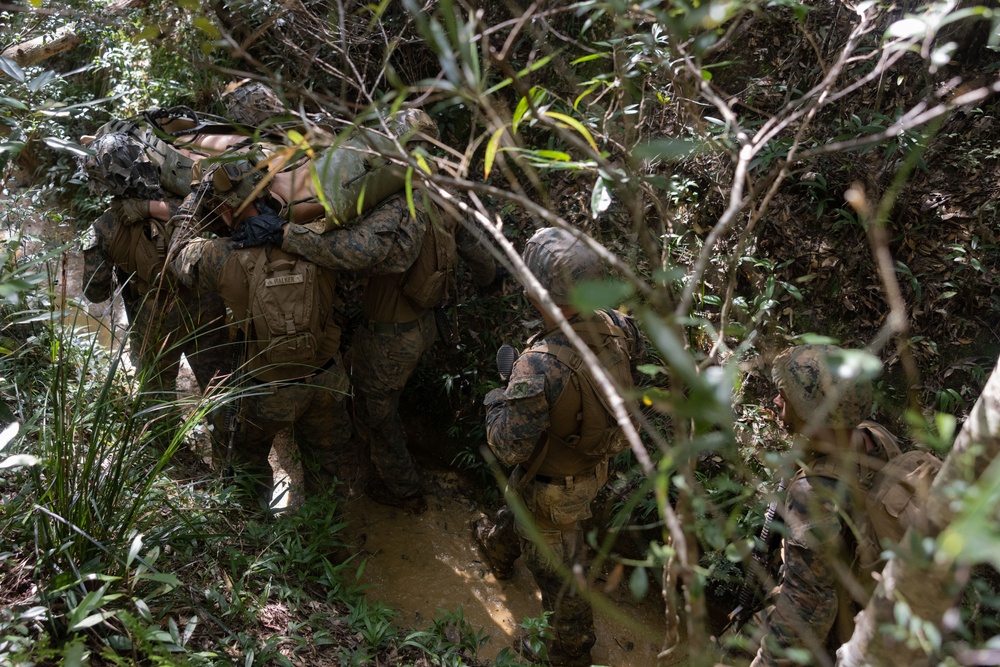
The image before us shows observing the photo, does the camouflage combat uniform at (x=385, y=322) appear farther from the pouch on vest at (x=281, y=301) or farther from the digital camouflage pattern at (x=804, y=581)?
the digital camouflage pattern at (x=804, y=581)

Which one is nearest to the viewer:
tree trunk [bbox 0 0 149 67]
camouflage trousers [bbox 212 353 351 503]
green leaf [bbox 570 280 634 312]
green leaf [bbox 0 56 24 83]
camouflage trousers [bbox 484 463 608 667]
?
green leaf [bbox 570 280 634 312]

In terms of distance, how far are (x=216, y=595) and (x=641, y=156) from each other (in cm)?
242

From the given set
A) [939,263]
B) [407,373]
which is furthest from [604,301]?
[939,263]

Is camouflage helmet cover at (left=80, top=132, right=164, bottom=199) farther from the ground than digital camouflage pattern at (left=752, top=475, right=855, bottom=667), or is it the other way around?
camouflage helmet cover at (left=80, top=132, right=164, bottom=199)

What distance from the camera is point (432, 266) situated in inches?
161

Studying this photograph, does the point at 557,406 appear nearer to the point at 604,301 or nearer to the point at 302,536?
the point at 302,536

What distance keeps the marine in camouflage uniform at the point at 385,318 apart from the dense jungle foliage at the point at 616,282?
381mm

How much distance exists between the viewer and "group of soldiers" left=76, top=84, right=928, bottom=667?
8.73 feet

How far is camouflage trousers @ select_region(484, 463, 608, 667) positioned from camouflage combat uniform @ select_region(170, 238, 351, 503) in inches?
48.3

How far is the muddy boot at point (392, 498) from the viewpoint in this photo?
474 centimetres

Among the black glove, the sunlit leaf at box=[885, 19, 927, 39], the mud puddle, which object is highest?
the sunlit leaf at box=[885, 19, 927, 39]

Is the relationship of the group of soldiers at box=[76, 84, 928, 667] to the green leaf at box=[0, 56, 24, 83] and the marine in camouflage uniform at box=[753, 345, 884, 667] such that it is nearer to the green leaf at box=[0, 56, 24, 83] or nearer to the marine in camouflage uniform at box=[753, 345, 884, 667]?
the marine in camouflage uniform at box=[753, 345, 884, 667]

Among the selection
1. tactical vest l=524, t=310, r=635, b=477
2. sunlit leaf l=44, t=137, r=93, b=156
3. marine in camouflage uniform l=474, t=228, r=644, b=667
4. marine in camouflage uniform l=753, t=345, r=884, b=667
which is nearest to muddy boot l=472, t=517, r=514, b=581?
marine in camouflage uniform l=474, t=228, r=644, b=667

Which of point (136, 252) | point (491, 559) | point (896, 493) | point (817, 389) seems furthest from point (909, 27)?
point (136, 252)
